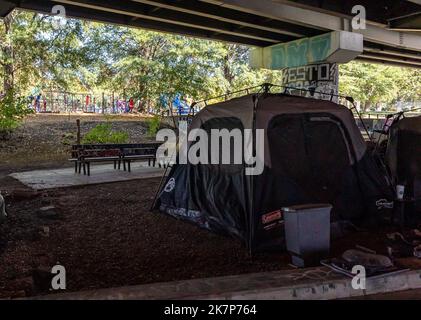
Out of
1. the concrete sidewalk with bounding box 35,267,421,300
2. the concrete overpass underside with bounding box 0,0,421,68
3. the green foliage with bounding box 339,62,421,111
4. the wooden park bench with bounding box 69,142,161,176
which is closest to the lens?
the concrete sidewalk with bounding box 35,267,421,300

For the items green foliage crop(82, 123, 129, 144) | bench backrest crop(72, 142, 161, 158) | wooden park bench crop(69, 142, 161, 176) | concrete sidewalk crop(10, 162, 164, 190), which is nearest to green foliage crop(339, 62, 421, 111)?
green foliage crop(82, 123, 129, 144)

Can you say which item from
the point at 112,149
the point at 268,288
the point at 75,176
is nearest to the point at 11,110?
the point at 112,149

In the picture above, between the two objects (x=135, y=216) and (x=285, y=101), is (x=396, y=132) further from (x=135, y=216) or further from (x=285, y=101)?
(x=135, y=216)

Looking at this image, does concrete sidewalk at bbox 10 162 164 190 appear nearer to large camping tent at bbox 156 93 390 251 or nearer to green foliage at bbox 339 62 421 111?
large camping tent at bbox 156 93 390 251

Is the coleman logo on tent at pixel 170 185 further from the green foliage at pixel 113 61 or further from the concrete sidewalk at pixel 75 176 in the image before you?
the green foliage at pixel 113 61

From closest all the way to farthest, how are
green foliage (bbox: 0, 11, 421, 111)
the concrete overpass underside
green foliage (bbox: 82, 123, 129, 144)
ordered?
the concrete overpass underside, green foliage (bbox: 82, 123, 129, 144), green foliage (bbox: 0, 11, 421, 111)

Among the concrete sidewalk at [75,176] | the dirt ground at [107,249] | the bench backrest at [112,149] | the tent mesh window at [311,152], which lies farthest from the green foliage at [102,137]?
the tent mesh window at [311,152]

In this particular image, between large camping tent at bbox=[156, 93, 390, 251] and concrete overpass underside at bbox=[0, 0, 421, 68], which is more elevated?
concrete overpass underside at bbox=[0, 0, 421, 68]

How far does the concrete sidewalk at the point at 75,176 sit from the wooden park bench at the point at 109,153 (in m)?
0.30

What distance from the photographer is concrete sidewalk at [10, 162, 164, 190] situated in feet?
34.5

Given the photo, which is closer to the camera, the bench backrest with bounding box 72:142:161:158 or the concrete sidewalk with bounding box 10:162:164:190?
the concrete sidewalk with bounding box 10:162:164:190

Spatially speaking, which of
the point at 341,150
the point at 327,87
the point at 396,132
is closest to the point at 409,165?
the point at 396,132

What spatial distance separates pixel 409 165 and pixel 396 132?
0.59 metres

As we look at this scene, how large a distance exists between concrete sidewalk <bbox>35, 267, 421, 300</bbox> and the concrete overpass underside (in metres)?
9.42
